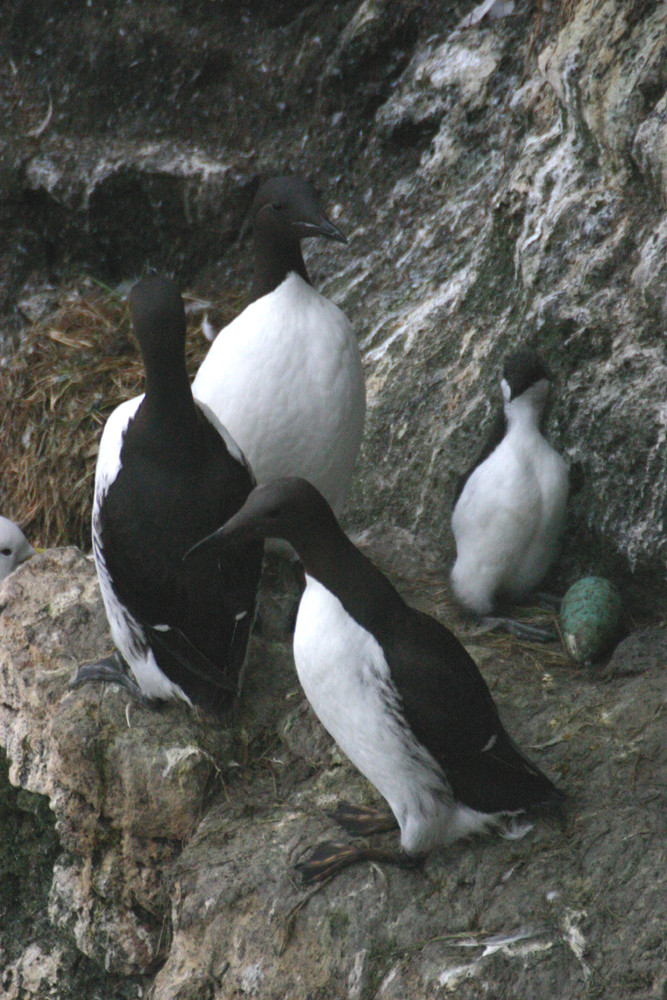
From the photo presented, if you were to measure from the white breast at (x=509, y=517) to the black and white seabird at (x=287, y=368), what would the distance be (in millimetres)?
540

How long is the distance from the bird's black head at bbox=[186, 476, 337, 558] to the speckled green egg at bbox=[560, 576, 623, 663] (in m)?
1.19

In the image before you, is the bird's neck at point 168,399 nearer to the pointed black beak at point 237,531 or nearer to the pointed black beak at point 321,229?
the pointed black beak at point 237,531

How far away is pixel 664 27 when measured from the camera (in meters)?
→ 3.61

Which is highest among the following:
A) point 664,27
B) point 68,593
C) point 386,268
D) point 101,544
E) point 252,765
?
point 664,27

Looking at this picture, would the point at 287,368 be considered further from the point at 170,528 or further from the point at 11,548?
the point at 11,548

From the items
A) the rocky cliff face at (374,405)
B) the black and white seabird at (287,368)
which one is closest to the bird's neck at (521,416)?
the rocky cliff face at (374,405)

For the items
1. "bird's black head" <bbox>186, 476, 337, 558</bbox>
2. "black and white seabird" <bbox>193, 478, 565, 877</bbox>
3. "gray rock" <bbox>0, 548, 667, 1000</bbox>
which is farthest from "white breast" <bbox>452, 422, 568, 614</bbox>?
"bird's black head" <bbox>186, 476, 337, 558</bbox>

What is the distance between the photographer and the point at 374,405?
4.92 m

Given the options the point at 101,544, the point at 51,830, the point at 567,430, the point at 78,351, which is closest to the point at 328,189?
the point at 78,351

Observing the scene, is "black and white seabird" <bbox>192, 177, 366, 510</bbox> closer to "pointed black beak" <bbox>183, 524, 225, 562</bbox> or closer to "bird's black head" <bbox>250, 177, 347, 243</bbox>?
"bird's black head" <bbox>250, 177, 347, 243</bbox>

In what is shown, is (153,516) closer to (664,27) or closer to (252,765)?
(252,765)

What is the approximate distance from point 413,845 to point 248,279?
3928mm

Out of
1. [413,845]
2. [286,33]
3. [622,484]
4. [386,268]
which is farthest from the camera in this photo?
[286,33]

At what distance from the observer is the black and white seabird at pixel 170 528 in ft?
10.3
